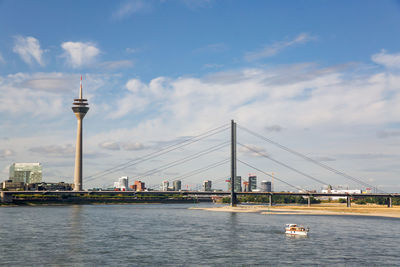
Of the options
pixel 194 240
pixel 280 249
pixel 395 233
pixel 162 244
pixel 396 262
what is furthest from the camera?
pixel 395 233

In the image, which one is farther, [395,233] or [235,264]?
[395,233]

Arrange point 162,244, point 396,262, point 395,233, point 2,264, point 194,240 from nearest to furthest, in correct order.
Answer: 1. point 2,264
2. point 396,262
3. point 162,244
4. point 194,240
5. point 395,233

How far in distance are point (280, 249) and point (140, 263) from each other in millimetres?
22221

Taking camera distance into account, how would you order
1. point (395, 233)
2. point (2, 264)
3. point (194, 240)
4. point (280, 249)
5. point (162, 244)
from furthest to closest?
1. point (395, 233)
2. point (194, 240)
3. point (162, 244)
4. point (280, 249)
5. point (2, 264)

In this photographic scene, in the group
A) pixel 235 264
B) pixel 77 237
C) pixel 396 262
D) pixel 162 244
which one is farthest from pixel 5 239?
pixel 396 262

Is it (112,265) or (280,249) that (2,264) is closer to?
(112,265)

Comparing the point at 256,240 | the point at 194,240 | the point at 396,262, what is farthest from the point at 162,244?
the point at 396,262

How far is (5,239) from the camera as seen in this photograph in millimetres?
70062

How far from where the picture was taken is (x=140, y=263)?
166ft

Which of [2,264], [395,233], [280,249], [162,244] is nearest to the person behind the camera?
[2,264]

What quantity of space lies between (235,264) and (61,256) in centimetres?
2165

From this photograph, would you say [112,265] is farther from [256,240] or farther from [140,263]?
[256,240]

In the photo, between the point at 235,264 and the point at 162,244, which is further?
the point at 162,244

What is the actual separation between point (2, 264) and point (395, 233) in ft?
239
